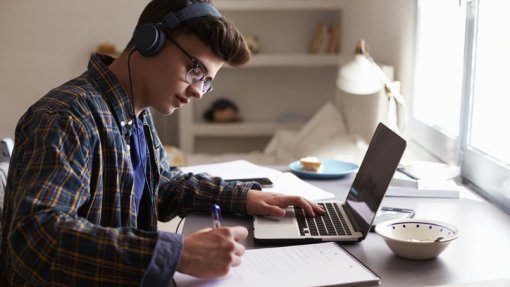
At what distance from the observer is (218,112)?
4422 mm

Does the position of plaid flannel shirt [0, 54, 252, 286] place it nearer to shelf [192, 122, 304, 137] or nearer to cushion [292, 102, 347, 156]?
cushion [292, 102, 347, 156]

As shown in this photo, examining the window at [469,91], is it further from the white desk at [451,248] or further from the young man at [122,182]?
the young man at [122,182]

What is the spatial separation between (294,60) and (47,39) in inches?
67.5

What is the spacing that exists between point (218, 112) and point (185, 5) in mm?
3116

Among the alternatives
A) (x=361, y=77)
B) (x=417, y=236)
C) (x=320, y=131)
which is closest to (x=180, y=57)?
(x=417, y=236)

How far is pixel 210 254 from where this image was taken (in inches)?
41.3

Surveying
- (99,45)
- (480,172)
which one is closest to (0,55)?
(99,45)

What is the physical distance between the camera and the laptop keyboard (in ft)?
4.27

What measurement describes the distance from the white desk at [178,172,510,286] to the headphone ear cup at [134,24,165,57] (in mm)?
395

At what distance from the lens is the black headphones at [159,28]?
1.26 meters

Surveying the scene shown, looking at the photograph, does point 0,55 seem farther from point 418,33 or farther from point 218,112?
point 418,33

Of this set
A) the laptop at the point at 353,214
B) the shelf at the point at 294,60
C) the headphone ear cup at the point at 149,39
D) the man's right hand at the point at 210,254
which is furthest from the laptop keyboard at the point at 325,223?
the shelf at the point at 294,60

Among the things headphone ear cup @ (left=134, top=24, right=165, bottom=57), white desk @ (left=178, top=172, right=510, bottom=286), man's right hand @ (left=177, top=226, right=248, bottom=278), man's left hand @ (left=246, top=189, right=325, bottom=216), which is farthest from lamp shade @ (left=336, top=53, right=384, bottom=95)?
man's right hand @ (left=177, top=226, right=248, bottom=278)

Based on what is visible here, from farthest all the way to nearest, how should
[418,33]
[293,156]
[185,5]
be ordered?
[293,156] < [418,33] < [185,5]
